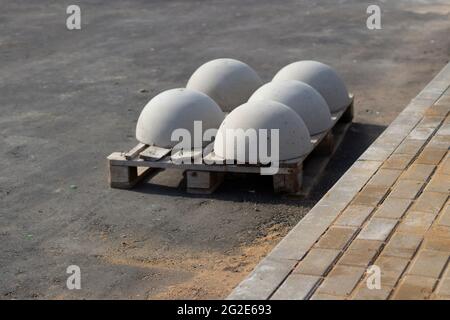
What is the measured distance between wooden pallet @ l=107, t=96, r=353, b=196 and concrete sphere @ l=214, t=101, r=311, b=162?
89 mm

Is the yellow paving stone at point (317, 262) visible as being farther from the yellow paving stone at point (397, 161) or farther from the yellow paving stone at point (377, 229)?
the yellow paving stone at point (397, 161)

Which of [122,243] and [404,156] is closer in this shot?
[122,243]

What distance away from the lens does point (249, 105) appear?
8.04 meters

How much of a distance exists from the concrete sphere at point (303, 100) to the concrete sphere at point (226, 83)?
749 mm

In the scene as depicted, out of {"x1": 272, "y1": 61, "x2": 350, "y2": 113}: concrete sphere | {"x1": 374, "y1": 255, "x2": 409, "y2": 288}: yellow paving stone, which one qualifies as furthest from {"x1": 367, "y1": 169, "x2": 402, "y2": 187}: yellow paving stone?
{"x1": 272, "y1": 61, "x2": 350, "y2": 113}: concrete sphere

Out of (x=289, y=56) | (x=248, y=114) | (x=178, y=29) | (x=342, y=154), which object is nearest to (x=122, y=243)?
(x=248, y=114)

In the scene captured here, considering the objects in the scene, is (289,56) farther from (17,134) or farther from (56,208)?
(56,208)

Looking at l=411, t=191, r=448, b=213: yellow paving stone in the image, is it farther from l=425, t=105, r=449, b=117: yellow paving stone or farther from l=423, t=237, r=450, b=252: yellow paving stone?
l=425, t=105, r=449, b=117: yellow paving stone

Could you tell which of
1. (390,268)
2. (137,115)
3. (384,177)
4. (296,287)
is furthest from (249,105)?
(296,287)

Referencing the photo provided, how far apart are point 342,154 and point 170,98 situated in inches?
73.6

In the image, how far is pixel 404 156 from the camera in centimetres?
743

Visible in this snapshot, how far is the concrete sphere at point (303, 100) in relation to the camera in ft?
28.1

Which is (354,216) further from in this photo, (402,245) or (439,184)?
(439,184)

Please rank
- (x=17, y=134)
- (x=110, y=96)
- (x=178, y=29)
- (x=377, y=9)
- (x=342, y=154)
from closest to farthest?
(x=342, y=154) < (x=17, y=134) < (x=110, y=96) < (x=178, y=29) < (x=377, y=9)
